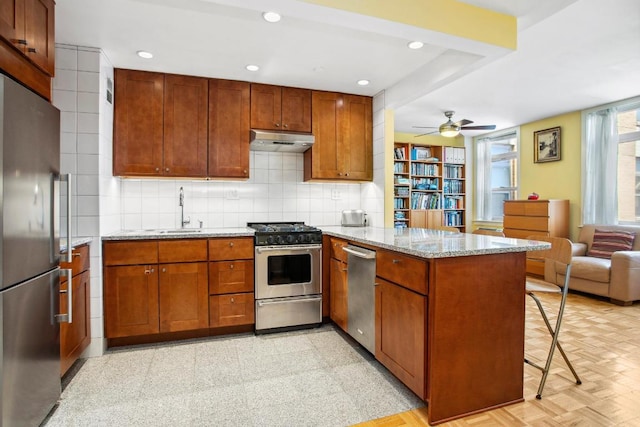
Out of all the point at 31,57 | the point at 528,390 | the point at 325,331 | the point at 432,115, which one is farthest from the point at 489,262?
the point at 432,115

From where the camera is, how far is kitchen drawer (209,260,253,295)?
119 inches

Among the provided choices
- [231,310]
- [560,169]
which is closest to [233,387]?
[231,310]

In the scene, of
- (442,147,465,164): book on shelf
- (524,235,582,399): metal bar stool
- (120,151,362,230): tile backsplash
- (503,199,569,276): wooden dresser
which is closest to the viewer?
(524,235,582,399): metal bar stool

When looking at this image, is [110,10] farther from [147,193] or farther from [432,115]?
[432,115]

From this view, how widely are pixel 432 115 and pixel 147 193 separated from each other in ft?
14.3

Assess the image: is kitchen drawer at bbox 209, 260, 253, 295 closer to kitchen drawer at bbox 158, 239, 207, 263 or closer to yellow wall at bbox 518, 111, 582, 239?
kitchen drawer at bbox 158, 239, 207, 263

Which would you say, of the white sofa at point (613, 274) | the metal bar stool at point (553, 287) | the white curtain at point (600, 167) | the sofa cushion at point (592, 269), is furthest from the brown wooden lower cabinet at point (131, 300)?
the white curtain at point (600, 167)

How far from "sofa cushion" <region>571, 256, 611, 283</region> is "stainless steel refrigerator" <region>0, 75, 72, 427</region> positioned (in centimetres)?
497

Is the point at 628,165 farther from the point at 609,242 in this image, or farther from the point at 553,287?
the point at 553,287

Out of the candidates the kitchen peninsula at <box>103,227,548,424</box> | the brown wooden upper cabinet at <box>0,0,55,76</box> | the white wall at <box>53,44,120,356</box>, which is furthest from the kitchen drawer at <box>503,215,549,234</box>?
the brown wooden upper cabinet at <box>0,0,55,76</box>

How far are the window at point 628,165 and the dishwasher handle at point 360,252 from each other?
4573mm

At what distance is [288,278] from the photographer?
127 inches

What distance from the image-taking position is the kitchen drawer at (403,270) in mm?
1839

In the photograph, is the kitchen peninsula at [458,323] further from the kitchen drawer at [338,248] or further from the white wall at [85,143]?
the white wall at [85,143]
